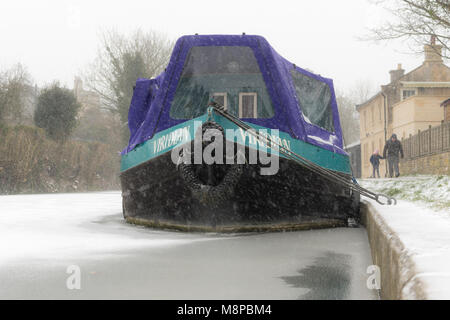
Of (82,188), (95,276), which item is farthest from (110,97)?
(95,276)

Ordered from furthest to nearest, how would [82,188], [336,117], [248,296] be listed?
[82,188]
[336,117]
[248,296]

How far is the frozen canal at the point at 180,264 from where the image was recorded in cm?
359

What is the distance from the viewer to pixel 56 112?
23359mm

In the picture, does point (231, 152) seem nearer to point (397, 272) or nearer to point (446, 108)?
point (397, 272)

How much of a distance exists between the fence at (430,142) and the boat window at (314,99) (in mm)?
12493

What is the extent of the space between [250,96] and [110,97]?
2966cm

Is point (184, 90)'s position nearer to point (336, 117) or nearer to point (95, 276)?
point (336, 117)

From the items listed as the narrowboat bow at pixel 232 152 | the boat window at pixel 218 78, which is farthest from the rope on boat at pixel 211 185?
the boat window at pixel 218 78

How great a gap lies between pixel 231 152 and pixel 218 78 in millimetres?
1560

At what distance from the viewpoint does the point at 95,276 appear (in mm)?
4062

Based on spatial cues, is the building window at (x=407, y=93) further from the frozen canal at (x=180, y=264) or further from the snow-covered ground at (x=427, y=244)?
the snow-covered ground at (x=427, y=244)

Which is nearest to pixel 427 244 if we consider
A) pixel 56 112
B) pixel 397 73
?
pixel 56 112

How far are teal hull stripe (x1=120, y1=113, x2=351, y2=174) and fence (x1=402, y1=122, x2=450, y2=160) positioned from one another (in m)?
14.3

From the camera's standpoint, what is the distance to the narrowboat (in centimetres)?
663
